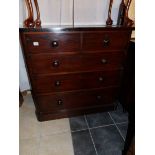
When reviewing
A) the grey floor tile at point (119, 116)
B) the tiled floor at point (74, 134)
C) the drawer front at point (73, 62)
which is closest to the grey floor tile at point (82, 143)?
the tiled floor at point (74, 134)

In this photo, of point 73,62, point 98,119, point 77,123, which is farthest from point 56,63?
point 98,119

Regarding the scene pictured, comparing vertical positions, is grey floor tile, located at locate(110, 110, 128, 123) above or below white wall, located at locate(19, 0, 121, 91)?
below

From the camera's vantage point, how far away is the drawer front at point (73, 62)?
1410 millimetres

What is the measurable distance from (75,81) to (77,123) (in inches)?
20.8

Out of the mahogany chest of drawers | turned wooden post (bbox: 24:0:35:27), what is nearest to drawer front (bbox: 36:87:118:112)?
the mahogany chest of drawers

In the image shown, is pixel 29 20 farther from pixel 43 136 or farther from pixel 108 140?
pixel 108 140

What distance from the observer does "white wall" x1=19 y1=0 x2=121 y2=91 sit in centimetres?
160

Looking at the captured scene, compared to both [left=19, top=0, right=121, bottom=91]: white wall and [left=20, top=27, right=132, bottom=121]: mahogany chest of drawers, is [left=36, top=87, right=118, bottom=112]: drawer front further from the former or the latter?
[left=19, top=0, right=121, bottom=91]: white wall

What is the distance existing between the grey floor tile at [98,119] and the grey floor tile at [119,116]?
68 mm

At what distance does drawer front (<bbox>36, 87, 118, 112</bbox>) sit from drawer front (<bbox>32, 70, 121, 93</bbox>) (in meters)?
0.08

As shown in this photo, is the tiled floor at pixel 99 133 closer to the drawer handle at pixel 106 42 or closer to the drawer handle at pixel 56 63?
the drawer handle at pixel 56 63
